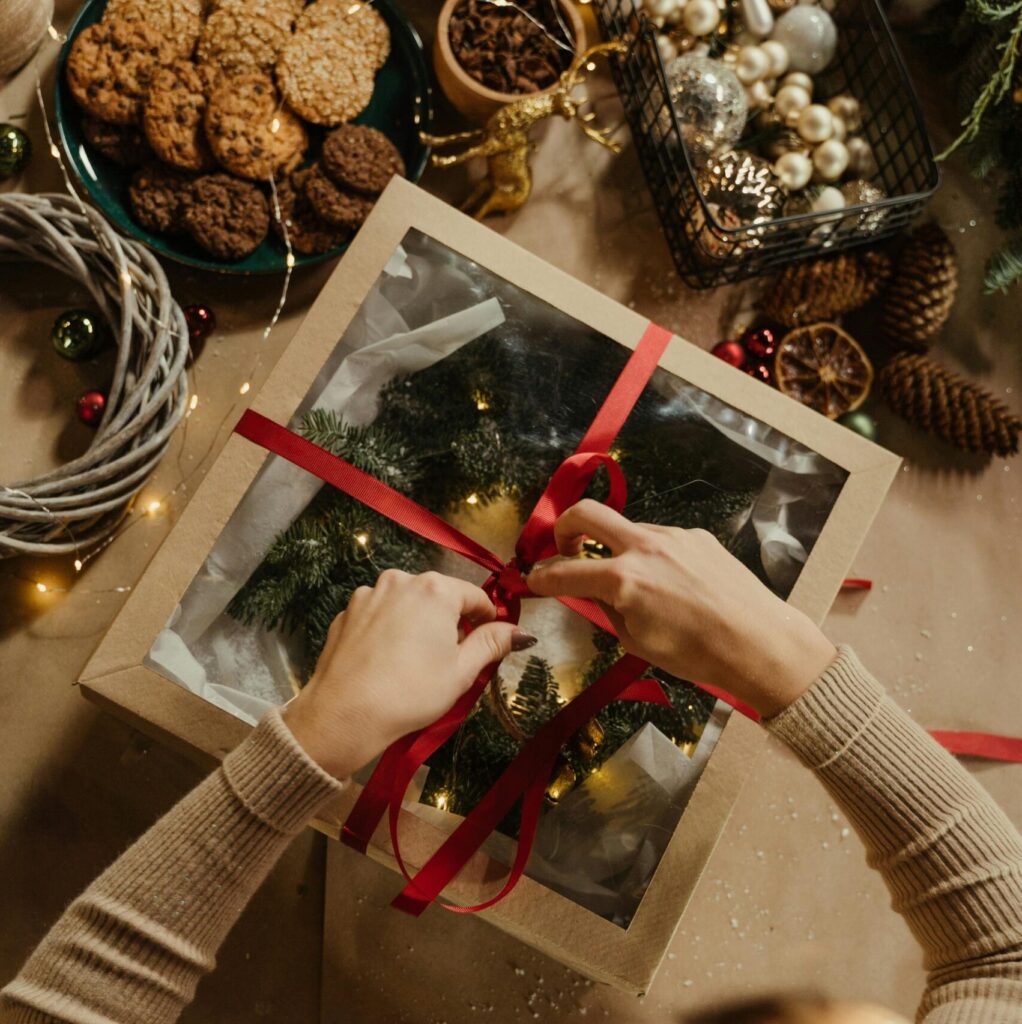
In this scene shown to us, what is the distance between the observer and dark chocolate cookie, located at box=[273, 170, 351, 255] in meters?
1.01

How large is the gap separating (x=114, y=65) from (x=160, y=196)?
140 millimetres

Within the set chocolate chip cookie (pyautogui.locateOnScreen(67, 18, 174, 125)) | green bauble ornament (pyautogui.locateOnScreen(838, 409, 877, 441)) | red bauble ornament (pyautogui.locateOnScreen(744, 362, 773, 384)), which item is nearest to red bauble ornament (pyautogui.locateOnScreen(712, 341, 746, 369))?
red bauble ornament (pyautogui.locateOnScreen(744, 362, 773, 384))

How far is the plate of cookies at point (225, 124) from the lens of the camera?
3.18ft

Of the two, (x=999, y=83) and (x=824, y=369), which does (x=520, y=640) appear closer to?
(x=824, y=369)

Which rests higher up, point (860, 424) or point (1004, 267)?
point (1004, 267)

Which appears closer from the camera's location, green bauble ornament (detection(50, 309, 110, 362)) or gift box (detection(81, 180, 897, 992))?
gift box (detection(81, 180, 897, 992))

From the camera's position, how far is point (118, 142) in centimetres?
99

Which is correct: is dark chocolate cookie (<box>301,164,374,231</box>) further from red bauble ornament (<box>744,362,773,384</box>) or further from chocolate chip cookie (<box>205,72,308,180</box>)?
red bauble ornament (<box>744,362,773,384</box>)

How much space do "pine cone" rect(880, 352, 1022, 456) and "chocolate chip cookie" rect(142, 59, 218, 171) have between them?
0.81 meters

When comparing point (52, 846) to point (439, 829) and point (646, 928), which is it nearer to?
point (439, 829)

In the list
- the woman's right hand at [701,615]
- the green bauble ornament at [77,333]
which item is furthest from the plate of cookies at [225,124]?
the woman's right hand at [701,615]

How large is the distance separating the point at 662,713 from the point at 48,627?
2.18 ft

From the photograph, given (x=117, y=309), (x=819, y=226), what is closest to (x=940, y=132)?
(x=819, y=226)

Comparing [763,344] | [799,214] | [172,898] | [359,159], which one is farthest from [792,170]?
[172,898]
